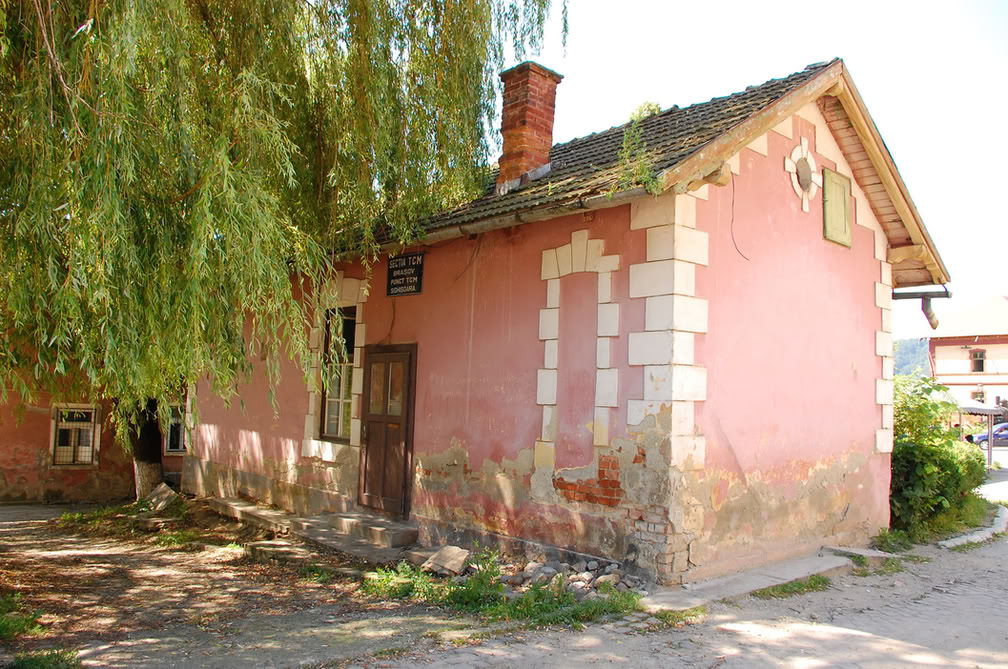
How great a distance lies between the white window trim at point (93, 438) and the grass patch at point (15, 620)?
28.1 ft

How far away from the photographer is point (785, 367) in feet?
24.8

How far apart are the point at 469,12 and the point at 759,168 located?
3.16 m

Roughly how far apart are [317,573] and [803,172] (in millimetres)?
6439

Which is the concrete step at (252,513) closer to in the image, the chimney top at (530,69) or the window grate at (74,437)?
the window grate at (74,437)

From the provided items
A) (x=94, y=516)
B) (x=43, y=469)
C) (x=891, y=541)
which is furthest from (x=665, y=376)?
(x=43, y=469)

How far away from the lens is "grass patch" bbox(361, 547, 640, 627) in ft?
18.5

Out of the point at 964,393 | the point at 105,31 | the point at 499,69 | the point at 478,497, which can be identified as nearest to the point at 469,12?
the point at 499,69

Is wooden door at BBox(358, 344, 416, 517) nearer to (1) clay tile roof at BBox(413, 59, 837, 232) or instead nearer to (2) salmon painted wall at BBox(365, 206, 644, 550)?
(2) salmon painted wall at BBox(365, 206, 644, 550)

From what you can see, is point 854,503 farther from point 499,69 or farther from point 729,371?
point 499,69

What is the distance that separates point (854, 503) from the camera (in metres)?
8.47

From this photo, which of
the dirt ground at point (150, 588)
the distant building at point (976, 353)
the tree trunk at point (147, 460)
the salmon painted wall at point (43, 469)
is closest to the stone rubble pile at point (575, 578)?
the dirt ground at point (150, 588)

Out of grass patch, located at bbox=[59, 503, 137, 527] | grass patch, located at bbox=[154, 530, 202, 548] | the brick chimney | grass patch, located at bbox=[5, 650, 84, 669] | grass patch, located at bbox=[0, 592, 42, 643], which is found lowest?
grass patch, located at bbox=[59, 503, 137, 527]

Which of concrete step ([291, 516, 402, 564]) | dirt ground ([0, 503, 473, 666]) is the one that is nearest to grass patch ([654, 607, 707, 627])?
dirt ground ([0, 503, 473, 666])

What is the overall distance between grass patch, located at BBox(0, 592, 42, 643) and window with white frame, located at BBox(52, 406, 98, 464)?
8.95m
